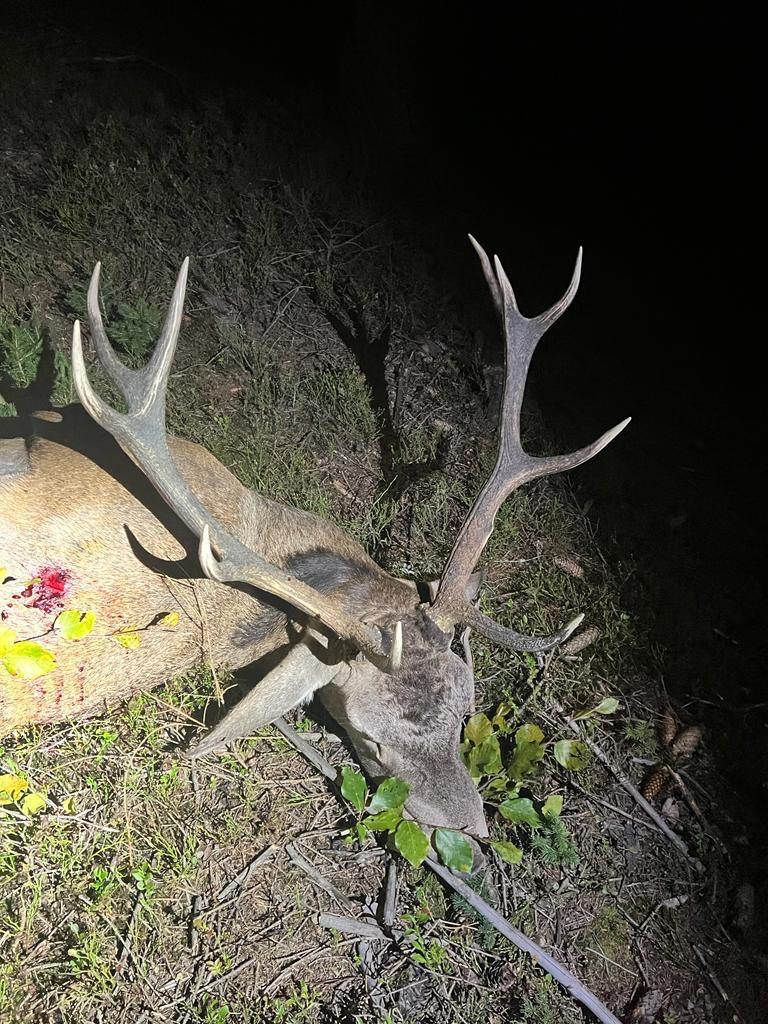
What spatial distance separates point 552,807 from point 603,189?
5268mm

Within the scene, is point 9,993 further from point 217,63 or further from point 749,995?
Result: point 217,63

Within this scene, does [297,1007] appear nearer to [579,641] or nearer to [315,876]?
[315,876]

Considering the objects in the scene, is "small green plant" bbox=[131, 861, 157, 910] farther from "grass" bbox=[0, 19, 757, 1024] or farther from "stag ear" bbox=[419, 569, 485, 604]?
"stag ear" bbox=[419, 569, 485, 604]

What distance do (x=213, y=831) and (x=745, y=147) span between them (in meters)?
6.62

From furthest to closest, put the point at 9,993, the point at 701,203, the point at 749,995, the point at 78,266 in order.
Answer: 1. the point at 701,203
2. the point at 78,266
3. the point at 749,995
4. the point at 9,993

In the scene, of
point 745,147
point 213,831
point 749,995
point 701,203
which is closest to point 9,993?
point 213,831

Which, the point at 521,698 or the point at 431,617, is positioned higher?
the point at 431,617

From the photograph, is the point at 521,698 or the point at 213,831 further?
the point at 521,698

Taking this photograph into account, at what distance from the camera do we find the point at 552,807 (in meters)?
3.07

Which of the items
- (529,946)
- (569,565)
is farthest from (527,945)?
(569,565)

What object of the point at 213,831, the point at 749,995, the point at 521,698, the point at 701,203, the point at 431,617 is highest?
the point at 701,203

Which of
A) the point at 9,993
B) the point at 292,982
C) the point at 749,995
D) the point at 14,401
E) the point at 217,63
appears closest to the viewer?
the point at 9,993

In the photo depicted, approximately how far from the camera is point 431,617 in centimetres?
300

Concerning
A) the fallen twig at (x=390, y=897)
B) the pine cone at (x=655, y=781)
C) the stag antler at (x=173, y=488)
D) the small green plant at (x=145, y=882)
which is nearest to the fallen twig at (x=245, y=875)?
the small green plant at (x=145, y=882)
